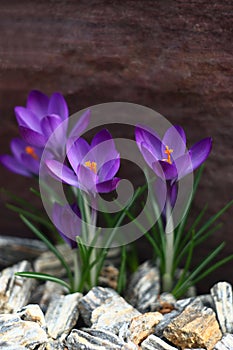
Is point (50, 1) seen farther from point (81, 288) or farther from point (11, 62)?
point (81, 288)

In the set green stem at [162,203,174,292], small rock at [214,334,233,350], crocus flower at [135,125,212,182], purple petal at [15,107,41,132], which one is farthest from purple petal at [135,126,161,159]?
small rock at [214,334,233,350]

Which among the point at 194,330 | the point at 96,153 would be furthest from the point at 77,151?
the point at 194,330

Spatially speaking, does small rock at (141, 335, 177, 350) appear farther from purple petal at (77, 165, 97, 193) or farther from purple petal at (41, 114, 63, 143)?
purple petal at (41, 114, 63, 143)

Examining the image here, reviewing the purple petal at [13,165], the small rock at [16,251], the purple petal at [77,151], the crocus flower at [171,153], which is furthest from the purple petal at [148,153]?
the small rock at [16,251]

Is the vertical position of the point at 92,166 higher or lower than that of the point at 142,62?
lower

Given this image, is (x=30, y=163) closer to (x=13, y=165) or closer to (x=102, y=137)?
(x=13, y=165)
